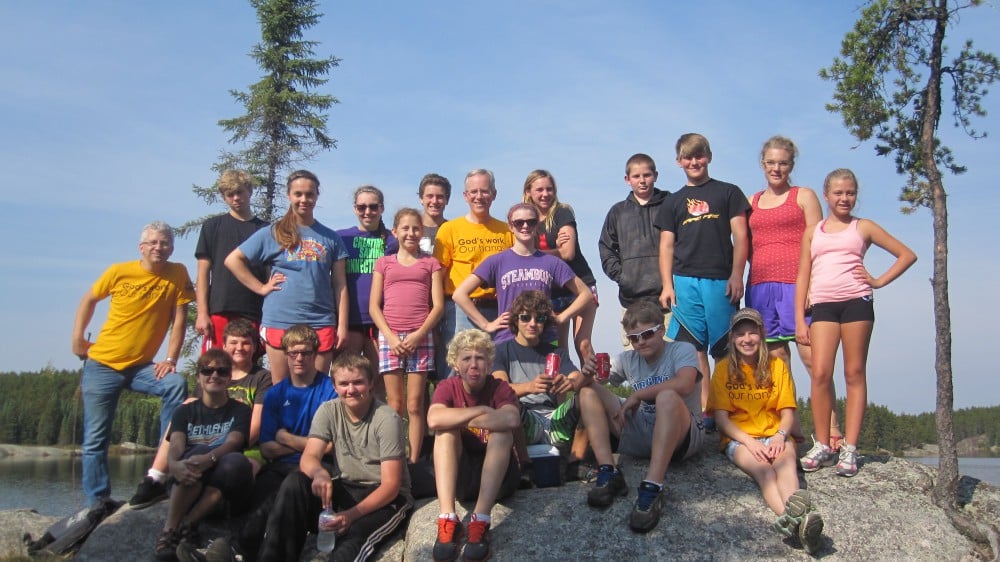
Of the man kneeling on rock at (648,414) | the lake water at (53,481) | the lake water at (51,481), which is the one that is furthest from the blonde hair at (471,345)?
the lake water at (53,481)

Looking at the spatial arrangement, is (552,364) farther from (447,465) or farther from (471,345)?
(447,465)

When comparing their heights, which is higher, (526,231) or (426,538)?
(526,231)

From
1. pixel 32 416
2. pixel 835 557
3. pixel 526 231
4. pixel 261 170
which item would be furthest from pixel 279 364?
pixel 32 416

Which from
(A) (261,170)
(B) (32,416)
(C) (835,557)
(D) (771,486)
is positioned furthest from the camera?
(B) (32,416)

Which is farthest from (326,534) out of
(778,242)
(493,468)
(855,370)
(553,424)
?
(778,242)

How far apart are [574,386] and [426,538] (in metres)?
1.42

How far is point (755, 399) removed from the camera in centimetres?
543

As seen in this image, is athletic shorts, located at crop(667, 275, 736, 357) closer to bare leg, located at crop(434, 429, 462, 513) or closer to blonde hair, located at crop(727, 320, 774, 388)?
blonde hair, located at crop(727, 320, 774, 388)

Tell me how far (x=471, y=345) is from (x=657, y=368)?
1.48 metres

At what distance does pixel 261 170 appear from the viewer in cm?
2017

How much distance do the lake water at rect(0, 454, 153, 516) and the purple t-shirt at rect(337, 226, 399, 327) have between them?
37.3 ft

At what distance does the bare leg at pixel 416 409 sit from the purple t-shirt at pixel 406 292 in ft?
1.41

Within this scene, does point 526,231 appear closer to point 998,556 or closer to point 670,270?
point 670,270

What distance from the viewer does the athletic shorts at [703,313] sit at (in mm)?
6184
